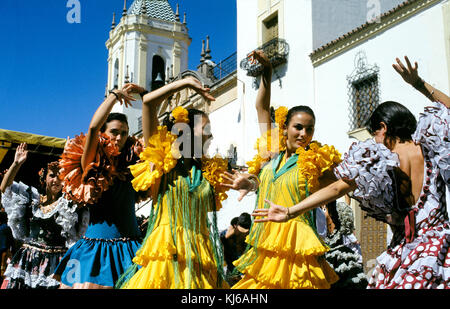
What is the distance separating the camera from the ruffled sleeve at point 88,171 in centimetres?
354

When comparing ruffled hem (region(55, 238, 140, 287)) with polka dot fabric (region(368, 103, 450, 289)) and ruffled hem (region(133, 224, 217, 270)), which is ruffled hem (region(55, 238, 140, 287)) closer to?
ruffled hem (region(133, 224, 217, 270))

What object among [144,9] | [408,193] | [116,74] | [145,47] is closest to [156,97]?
[408,193]

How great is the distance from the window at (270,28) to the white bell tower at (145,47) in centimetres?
1623

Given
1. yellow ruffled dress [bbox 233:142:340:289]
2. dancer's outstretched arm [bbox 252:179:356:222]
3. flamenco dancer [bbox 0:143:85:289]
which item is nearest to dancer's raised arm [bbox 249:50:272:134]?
yellow ruffled dress [bbox 233:142:340:289]

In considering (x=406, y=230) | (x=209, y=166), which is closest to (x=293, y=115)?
(x=209, y=166)

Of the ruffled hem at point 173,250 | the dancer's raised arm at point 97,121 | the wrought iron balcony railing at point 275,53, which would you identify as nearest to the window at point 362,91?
the wrought iron balcony railing at point 275,53

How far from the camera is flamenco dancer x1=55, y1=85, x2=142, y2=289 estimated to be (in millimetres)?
3408

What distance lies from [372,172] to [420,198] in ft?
0.98

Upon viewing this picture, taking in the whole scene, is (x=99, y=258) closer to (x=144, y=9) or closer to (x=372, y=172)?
(x=372, y=172)

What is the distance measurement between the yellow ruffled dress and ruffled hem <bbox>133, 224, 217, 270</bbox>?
1.23ft

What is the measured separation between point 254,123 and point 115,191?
1388 cm

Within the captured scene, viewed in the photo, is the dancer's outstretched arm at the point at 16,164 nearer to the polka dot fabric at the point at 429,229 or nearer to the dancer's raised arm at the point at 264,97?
the dancer's raised arm at the point at 264,97

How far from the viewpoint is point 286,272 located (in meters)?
3.29

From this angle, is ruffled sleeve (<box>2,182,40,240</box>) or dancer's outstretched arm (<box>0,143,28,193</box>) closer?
dancer's outstretched arm (<box>0,143,28,193</box>)
